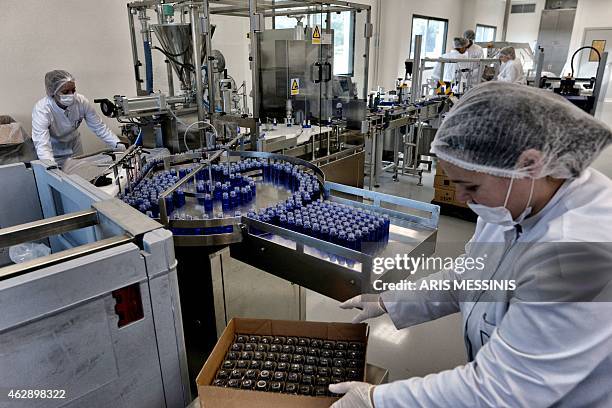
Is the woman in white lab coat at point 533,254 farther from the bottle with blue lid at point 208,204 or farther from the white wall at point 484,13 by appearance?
the white wall at point 484,13

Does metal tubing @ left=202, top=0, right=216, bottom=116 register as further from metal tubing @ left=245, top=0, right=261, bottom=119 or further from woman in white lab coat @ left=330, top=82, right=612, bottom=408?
woman in white lab coat @ left=330, top=82, right=612, bottom=408

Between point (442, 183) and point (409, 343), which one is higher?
point (442, 183)

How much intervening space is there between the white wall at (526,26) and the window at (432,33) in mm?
2642

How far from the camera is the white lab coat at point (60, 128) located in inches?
95.7

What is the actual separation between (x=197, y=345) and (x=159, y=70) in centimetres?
280

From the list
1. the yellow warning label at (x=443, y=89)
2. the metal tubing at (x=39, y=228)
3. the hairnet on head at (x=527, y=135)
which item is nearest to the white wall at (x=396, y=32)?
the yellow warning label at (x=443, y=89)

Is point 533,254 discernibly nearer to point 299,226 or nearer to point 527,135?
point 527,135

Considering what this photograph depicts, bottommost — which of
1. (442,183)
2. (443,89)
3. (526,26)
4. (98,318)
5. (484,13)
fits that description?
(442,183)

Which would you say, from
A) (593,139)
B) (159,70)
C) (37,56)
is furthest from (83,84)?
(593,139)

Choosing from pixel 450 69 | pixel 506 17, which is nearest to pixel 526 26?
→ pixel 506 17

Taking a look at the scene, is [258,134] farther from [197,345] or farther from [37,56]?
[37,56]

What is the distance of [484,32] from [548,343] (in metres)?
10.0

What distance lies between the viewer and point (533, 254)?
668 millimetres

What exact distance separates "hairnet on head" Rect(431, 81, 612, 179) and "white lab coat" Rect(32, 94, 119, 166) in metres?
2.38
